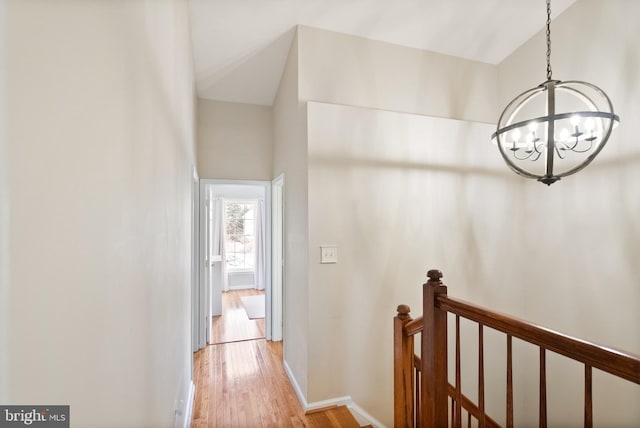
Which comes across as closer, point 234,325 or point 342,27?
point 342,27

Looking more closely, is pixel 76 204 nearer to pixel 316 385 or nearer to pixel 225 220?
pixel 316 385

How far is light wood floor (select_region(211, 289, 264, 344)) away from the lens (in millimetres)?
4020

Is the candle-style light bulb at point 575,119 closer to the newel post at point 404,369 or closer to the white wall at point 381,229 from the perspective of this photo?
the white wall at point 381,229

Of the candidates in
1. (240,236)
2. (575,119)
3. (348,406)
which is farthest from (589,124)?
(240,236)

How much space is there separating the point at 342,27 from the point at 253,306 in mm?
4770

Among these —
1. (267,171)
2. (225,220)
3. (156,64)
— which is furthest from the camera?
(225,220)

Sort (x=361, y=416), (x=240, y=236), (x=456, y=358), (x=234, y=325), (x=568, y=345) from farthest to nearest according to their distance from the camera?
(x=240, y=236) → (x=234, y=325) → (x=361, y=416) → (x=456, y=358) → (x=568, y=345)

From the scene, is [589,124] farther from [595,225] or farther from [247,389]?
[247,389]

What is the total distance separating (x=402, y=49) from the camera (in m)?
3.06

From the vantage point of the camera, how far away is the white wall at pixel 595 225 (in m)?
2.44

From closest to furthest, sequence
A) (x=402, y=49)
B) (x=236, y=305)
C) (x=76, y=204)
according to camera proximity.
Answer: (x=76, y=204), (x=402, y=49), (x=236, y=305)

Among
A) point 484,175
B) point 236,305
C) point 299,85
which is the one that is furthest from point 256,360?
point 484,175

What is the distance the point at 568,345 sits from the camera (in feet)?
3.03

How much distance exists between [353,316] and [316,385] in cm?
62
